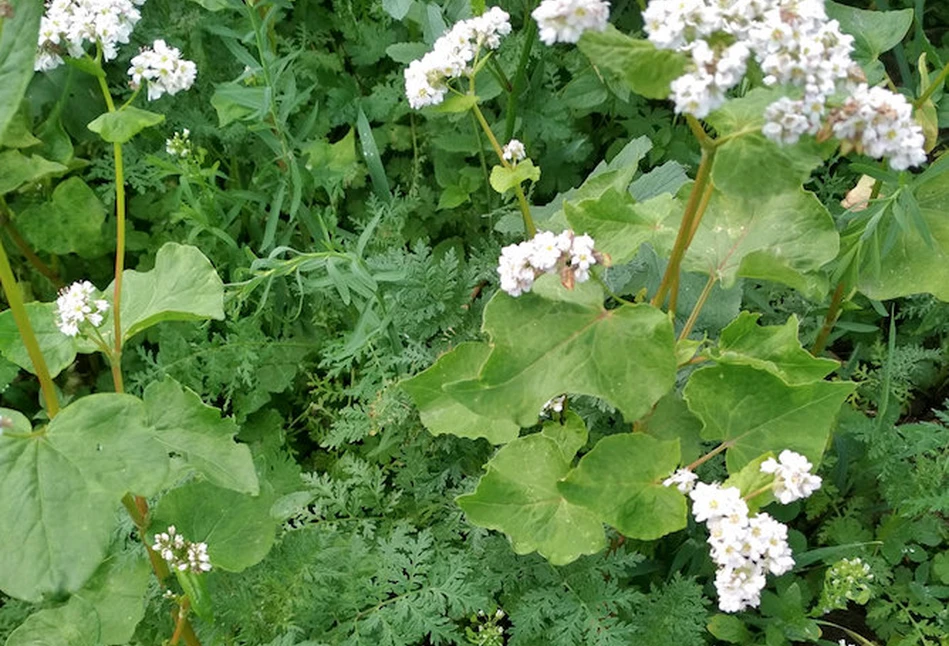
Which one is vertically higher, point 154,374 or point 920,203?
point 920,203

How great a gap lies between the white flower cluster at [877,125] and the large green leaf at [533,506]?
0.83 metres

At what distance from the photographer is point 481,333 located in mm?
2158

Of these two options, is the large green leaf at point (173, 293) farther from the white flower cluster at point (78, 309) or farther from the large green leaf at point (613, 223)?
the large green leaf at point (613, 223)

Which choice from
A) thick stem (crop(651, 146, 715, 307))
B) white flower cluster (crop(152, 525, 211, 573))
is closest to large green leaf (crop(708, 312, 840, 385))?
thick stem (crop(651, 146, 715, 307))

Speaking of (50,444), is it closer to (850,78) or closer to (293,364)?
(293,364)

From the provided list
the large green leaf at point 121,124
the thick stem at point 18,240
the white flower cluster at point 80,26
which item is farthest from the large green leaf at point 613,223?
the thick stem at point 18,240

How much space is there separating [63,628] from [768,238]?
149 centimetres

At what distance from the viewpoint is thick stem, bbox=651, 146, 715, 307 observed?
1382mm

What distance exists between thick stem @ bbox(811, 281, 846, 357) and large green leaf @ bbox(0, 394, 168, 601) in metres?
1.46

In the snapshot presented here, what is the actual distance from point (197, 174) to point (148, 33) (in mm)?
585

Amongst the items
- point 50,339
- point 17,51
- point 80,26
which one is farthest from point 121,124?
point 50,339

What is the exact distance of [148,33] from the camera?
8.61 ft

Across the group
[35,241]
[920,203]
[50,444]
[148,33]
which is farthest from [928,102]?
[35,241]

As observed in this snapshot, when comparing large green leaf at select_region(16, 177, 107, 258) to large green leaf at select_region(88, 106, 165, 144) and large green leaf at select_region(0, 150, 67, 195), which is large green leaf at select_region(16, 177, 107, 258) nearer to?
large green leaf at select_region(0, 150, 67, 195)
